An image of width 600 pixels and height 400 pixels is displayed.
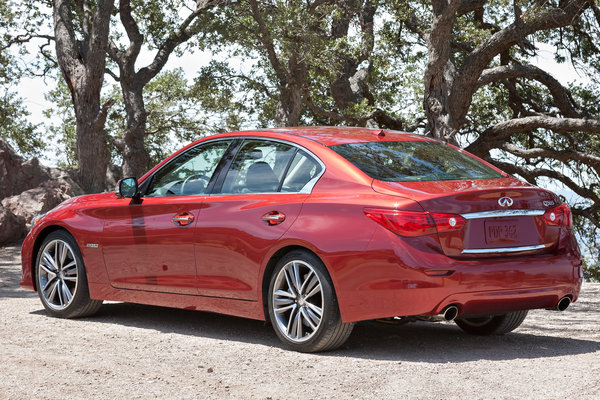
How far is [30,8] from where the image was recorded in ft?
81.9

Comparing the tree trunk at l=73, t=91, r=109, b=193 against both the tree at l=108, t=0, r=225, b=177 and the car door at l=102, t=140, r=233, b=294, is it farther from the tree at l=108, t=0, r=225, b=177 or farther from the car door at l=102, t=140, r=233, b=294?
the car door at l=102, t=140, r=233, b=294

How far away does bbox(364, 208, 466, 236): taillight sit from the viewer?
5.33 meters

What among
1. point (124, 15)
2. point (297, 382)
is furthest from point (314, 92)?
point (297, 382)

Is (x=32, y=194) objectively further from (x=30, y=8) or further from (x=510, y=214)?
(x=510, y=214)

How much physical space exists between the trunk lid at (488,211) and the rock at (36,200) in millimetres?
13820

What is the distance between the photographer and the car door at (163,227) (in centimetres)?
666

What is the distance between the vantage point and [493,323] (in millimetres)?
6727

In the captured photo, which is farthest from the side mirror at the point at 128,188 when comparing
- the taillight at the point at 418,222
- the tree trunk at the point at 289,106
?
the tree trunk at the point at 289,106

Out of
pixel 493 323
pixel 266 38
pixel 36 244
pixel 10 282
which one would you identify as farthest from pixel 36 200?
pixel 493 323

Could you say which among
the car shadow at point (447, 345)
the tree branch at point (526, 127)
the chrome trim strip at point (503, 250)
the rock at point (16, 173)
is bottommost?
the car shadow at point (447, 345)

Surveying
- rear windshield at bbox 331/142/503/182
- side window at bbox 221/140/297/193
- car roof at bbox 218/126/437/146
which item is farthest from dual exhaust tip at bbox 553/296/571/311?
side window at bbox 221/140/297/193

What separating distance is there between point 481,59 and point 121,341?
13.6 m

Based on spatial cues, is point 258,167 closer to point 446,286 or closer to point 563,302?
point 446,286

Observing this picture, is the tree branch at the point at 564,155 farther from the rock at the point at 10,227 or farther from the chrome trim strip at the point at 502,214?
the chrome trim strip at the point at 502,214
